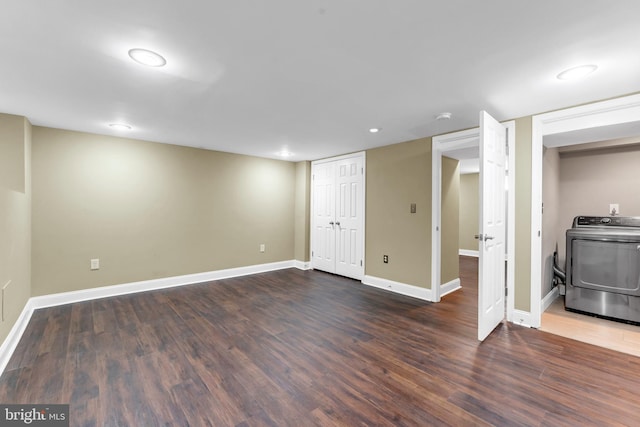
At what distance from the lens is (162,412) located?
5.49ft

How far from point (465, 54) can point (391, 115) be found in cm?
118

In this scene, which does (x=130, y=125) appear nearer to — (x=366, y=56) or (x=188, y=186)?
(x=188, y=186)

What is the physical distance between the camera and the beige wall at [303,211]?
223 inches

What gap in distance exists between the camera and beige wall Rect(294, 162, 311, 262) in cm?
567

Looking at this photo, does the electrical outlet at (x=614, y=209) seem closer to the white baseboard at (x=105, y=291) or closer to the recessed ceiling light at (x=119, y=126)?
the white baseboard at (x=105, y=291)

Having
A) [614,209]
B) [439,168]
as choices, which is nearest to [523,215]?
[439,168]

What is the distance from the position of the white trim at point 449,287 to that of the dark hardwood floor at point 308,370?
1.77ft

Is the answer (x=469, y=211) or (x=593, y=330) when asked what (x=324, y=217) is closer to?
(x=593, y=330)

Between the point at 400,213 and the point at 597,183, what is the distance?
2595 mm

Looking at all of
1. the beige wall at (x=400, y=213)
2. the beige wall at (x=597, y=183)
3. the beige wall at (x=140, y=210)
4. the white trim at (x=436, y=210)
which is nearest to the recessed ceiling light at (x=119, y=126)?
the beige wall at (x=140, y=210)

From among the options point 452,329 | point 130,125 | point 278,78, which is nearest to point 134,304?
point 130,125

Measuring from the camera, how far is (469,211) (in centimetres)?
721

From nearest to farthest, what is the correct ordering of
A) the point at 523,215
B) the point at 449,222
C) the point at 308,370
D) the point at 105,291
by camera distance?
1. the point at 308,370
2. the point at 523,215
3. the point at 105,291
4. the point at 449,222

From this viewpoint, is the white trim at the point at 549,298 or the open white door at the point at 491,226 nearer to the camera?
the open white door at the point at 491,226
